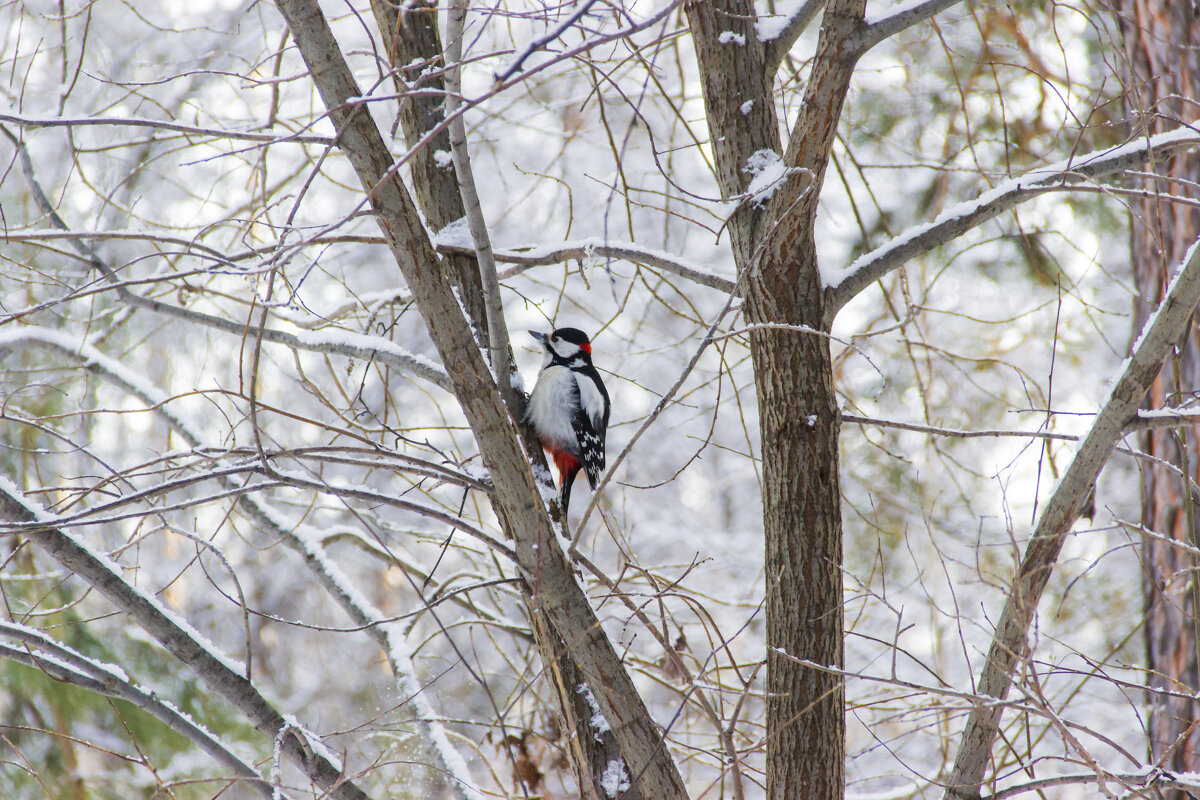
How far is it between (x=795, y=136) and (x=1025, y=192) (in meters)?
0.60

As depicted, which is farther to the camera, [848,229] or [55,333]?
[848,229]

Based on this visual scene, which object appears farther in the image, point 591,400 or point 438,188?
point 591,400

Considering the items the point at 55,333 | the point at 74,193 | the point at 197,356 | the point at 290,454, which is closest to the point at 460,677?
the point at 197,356

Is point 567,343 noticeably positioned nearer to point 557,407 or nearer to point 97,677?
point 557,407

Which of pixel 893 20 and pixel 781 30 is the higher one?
pixel 781 30

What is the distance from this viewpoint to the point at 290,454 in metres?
1.92

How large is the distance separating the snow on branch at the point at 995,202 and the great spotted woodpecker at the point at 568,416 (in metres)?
1.57

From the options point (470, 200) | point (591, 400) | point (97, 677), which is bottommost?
point (97, 677)

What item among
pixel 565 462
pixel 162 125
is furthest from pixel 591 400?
pixel 162 125

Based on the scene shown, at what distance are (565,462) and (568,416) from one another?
224 millimetres

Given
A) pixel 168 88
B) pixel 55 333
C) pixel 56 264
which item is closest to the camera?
pixel 55 333

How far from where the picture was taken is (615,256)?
2494mm

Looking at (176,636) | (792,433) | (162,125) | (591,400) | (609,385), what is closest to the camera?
(162,125)

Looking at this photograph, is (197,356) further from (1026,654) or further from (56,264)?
(1026,654)
